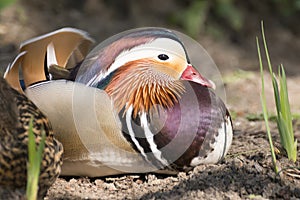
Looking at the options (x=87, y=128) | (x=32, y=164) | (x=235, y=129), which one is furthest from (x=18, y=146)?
(x=235, y=129)

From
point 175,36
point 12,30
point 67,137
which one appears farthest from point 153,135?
point 12,30

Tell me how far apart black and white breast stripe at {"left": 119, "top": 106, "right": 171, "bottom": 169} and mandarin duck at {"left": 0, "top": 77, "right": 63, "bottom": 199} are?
0.28 meters

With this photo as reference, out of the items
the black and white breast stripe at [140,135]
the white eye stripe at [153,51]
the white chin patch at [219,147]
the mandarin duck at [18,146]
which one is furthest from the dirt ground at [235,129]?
the white eye stripe at [153,51]

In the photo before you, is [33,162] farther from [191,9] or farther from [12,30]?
[191,9]

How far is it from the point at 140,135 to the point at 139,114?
9cm

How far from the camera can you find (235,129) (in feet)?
12.3

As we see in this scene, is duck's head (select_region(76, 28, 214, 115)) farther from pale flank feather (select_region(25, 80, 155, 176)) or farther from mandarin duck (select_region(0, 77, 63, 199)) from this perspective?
mandarin duck (select_region(0, 77, 63, 199))

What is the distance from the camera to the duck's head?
2.81m

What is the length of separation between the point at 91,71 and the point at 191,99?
51cm

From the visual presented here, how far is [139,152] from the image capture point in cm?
275

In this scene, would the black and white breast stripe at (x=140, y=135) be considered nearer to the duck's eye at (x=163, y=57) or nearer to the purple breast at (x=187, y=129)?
the purple breast at (x=187, y=129)

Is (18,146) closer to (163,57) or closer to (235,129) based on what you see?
(163,57)

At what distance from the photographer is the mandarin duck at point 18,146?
2348 millimetres

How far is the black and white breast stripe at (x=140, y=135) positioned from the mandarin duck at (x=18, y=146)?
0.28m
